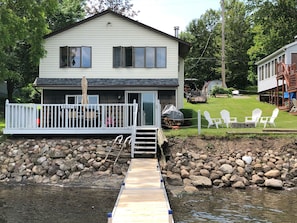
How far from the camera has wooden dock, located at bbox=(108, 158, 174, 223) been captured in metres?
7.88

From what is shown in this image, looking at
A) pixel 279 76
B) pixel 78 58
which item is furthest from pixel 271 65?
pixel 78 58

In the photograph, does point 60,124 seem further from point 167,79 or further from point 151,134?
point 167,79

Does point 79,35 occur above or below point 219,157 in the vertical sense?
above

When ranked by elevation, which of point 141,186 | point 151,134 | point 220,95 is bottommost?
point 141,186

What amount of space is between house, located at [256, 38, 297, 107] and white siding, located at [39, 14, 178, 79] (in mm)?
8876

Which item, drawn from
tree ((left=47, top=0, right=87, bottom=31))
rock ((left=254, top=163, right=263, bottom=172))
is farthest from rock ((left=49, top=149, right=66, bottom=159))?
tree ((left=47, top=0, right=87, bottom=31))

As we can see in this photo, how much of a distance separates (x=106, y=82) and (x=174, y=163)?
7933 millimetres

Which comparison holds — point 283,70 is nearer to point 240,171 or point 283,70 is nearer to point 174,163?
point 240,171

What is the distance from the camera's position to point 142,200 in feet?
30.1

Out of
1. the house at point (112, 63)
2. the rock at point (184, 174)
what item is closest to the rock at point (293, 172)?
the rock at point (184, 174)

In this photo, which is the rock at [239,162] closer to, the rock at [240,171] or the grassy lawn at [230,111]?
the rock at [240,171]

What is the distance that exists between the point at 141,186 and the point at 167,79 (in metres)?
12.4

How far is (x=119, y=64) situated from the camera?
74.0 feet

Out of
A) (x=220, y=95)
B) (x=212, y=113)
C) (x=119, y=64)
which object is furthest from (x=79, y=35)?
(x=220, y=95)
